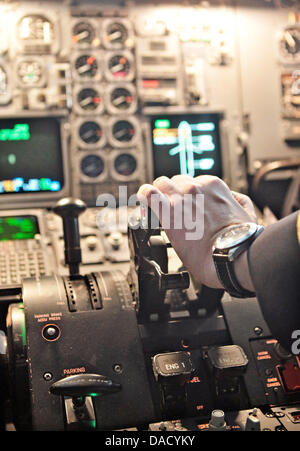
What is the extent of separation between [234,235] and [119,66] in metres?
2.40

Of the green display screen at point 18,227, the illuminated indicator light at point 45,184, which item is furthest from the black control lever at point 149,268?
the illuminated indicator light at point 45,184

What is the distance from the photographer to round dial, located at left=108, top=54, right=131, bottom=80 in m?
3.13

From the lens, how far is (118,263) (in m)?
2.30

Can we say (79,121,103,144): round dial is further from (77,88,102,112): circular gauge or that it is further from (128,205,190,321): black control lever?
(128,205,190,321): black control lever

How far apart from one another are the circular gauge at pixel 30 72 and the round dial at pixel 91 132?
13.7 inches

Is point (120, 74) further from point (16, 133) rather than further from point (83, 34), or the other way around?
point (16, 133)

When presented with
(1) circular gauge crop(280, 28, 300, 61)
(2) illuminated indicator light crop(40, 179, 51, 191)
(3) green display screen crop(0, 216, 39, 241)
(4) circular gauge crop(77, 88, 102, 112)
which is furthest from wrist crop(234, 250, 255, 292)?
(1) circular gauge crop(280, 28, 300, 61)

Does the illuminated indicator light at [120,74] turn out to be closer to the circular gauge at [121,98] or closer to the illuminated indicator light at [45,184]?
the circular gauge at [121,98]

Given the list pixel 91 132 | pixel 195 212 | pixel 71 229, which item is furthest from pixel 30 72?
pixel 195 212

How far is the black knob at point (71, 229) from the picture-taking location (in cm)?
150

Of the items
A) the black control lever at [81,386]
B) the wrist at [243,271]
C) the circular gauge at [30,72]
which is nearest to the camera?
the wrist at [243,271]

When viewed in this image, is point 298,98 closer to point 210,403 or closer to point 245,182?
point 245,182
